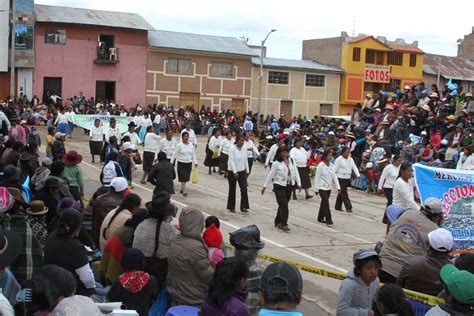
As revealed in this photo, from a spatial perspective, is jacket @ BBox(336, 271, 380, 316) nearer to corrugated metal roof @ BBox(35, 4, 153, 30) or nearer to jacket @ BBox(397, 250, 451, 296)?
jacket @ BBox(397, 250, 451, 296)

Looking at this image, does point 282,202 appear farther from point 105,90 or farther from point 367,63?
point 367,63

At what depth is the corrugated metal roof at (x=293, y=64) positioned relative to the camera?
5153 cm

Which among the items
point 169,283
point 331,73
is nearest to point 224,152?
point 169,283

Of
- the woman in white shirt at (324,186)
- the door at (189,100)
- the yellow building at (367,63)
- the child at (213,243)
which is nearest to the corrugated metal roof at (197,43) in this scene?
the door at (189,100)

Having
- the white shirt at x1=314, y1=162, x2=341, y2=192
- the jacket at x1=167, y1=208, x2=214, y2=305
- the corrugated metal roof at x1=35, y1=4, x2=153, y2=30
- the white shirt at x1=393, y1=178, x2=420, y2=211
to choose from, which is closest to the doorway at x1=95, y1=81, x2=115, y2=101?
the corrugated metal roof at x1=35, y1=4, x2=153, y2=30

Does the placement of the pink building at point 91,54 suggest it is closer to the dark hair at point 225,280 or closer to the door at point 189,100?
the door at point 189,100

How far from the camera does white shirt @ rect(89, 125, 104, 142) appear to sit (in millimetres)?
23188

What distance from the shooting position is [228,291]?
5.14 meters

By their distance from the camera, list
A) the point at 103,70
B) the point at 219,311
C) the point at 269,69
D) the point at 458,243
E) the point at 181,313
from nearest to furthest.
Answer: the point at 219,311 < the point at 181,313 < the point at 458,243 < the point at 103,70 < the point at 269,69

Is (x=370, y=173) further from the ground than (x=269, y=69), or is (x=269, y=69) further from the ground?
(x=269, y=69)

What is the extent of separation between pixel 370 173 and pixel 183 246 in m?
16.3

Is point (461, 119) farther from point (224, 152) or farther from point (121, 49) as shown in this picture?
point (121, 49)

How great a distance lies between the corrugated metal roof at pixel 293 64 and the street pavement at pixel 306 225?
97.0ft

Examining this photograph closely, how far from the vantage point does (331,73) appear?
54562 millimetres
